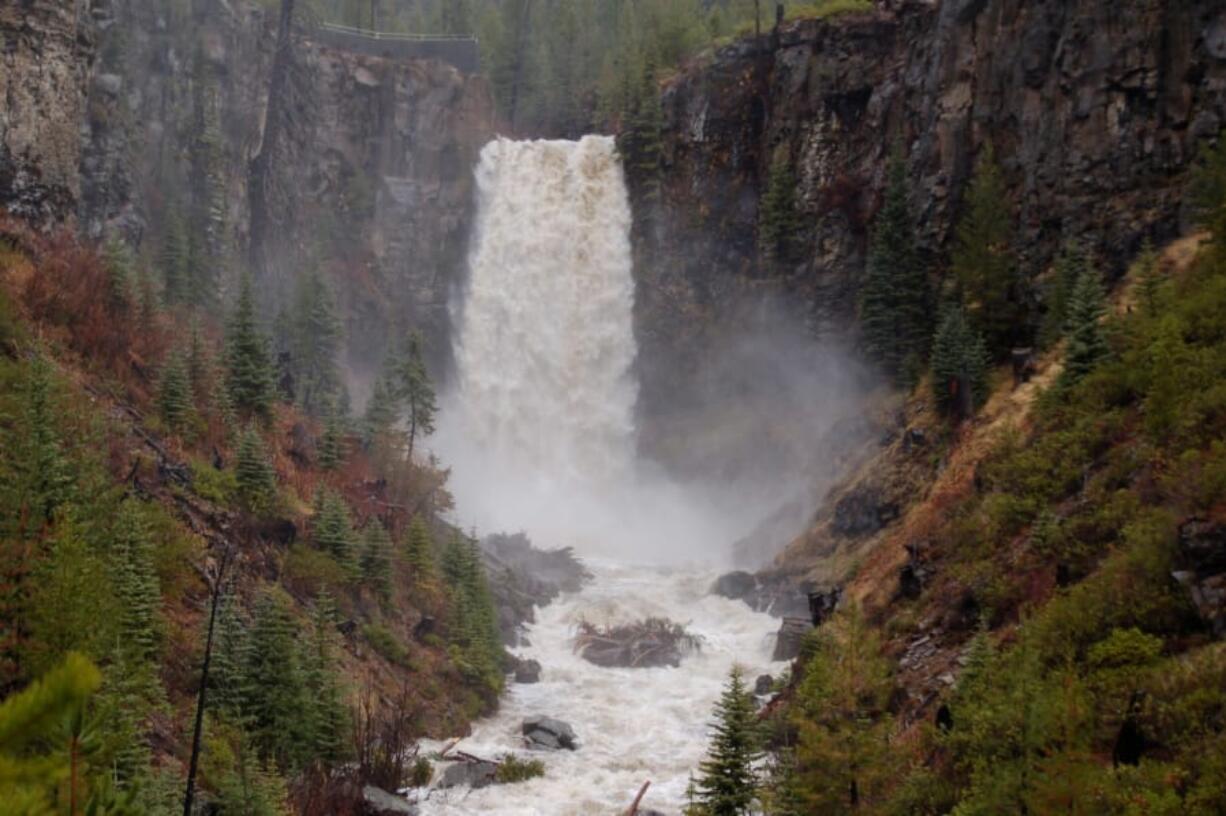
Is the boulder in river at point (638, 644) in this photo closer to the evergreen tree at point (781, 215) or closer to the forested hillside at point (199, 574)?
the forested hillside at point (199, 574)

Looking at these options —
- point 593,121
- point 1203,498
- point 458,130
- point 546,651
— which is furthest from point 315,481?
point 593,121

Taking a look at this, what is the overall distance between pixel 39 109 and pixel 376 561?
20.0 meters

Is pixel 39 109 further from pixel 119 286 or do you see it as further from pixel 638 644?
pixel 638 644

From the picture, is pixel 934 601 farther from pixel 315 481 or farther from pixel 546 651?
pixel 315 481

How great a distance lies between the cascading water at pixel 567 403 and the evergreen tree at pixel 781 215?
31.9ft

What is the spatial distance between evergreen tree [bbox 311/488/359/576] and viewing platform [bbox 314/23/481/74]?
4325 centimetres

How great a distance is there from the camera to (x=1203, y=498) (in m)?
13.4

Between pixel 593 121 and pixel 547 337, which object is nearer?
pixel 547 337

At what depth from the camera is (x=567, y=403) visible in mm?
52125

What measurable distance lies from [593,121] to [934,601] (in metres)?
50.3

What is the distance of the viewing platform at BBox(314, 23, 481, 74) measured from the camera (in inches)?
2323

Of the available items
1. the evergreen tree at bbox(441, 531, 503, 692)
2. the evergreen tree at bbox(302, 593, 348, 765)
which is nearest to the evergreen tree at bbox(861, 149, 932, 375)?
the evergreen tree at bbox(441, 531, 503, 692)

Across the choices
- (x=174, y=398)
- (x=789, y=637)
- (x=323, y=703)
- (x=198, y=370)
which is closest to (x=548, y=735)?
(x=323, y=703)

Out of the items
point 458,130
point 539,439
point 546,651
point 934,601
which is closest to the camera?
point 934,601
